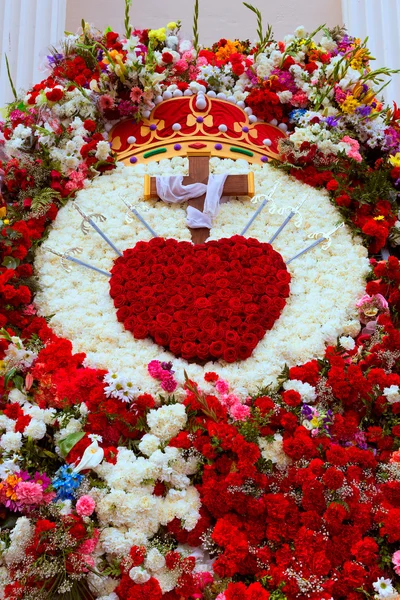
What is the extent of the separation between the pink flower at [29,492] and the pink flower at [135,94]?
226 centimetres

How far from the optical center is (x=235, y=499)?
3.04 metres

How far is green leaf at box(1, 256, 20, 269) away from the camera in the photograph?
12.2ft

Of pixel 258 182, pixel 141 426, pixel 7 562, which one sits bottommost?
pixel 7 562

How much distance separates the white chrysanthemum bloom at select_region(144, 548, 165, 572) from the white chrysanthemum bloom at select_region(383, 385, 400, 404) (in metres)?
1.19

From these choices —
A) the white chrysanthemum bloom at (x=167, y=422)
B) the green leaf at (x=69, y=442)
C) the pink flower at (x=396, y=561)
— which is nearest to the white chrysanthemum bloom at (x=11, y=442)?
the green leaf at (x=69, y=442)

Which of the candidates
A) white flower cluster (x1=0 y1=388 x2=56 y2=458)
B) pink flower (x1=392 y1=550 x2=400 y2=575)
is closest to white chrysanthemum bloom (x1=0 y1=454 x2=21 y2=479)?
white flower cluster (x1=0 y1=388 x2=56 y2=458)

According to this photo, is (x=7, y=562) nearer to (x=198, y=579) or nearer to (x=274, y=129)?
(x=198, y=579)

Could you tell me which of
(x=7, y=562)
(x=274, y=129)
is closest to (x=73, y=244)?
(x=274, y=129)

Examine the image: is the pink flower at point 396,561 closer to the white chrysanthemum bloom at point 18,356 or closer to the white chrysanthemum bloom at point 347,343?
the white chrysanthemum bloom at point 347,343

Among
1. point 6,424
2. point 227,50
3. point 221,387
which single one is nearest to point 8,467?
point 6,424

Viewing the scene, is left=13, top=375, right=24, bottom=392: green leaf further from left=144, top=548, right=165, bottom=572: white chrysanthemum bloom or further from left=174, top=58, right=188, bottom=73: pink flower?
left=174, top=58, right=188, bottom=73: pink flower

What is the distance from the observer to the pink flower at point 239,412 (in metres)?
3.26

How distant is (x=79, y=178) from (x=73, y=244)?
416mm

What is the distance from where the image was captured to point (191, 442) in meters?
3.18
